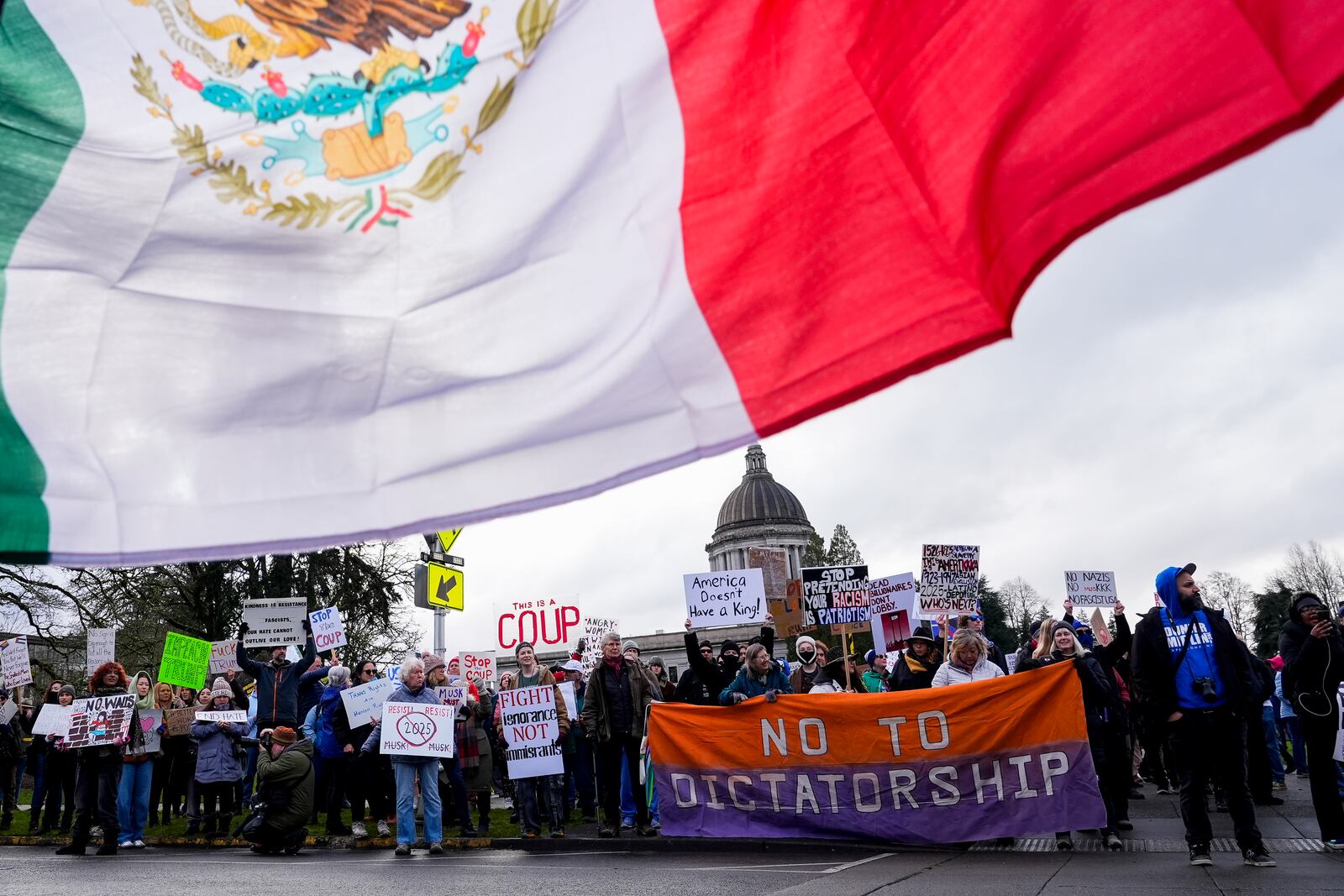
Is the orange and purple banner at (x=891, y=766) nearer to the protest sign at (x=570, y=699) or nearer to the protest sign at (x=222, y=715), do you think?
the protest sign at (x=570, y=699)

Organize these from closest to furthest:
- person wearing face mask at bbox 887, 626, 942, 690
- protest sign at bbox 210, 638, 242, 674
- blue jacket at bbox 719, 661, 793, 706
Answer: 1. blue jacket at bbox 719, 661, 793, 706
2. person wearing face mask at bbox 887, 626, 942, 690
3. protest sign at bbox 210, 638, 242, 674

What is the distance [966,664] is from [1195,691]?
2475 mm

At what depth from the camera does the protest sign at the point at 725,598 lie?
20453mm

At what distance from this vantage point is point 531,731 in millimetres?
14156

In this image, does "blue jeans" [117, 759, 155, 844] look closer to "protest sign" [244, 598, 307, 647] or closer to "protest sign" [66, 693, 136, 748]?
"protest sign" [66, 693, 136, 748]

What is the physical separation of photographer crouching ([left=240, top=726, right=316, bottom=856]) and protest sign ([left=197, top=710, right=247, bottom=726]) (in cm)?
275

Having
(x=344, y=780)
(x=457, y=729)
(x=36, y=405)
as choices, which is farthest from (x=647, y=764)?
(x=36, y=405)

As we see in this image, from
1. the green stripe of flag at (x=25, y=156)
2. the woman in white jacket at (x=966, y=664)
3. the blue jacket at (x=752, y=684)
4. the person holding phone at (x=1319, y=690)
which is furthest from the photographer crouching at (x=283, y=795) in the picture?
the green stripe of flag at (x=25, y=156)

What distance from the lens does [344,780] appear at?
50.1 feet

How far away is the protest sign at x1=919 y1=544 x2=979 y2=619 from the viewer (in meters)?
16.2

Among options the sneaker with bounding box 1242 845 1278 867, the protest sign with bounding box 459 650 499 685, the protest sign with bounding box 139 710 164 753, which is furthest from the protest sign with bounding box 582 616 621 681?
the sneaker with bounding box 1242 845 1278 867

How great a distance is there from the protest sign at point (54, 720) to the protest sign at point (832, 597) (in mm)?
10279

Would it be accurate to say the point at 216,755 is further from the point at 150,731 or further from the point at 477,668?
the point at 477,668

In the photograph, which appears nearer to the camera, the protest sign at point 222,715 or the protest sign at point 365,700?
the protest sign at point 365,700
